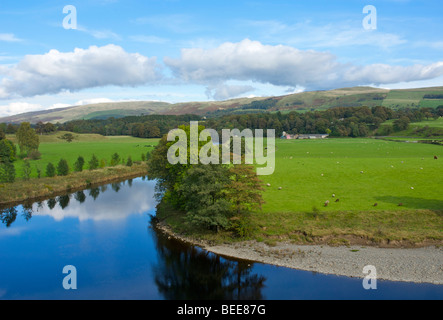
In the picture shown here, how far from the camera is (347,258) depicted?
25.4m

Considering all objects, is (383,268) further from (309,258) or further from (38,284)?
(38,284)

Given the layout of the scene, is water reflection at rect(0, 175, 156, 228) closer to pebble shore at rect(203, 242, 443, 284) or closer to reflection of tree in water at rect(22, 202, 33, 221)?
reflection of tree in water at rect(22, 202, 33, 221)

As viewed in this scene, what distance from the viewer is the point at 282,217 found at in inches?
1267

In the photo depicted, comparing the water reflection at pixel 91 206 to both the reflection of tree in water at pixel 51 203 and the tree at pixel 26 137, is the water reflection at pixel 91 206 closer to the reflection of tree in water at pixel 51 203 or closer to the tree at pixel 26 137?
the reflection of tree in water at pixel 51 203

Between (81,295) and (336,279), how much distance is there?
57.4ft

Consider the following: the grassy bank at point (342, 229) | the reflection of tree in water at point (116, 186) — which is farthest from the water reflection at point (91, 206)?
the grassy bank at point (342, 229)

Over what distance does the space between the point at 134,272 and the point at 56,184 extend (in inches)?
1509

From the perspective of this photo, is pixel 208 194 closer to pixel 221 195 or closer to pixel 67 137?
pixel 221 195

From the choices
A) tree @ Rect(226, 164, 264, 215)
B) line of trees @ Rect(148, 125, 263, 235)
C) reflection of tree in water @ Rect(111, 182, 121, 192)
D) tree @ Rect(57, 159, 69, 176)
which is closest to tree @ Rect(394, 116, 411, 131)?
reflection of tree in water @ Rect(111, 182, 121, 192)

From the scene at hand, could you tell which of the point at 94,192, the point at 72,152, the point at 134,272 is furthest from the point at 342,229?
the point at 72,152

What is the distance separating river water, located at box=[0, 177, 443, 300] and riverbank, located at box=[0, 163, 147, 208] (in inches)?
468

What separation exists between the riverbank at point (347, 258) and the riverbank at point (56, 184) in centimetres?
3462

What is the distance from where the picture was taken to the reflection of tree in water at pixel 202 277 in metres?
21.5

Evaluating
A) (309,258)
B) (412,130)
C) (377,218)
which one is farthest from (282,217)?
(412,130)
